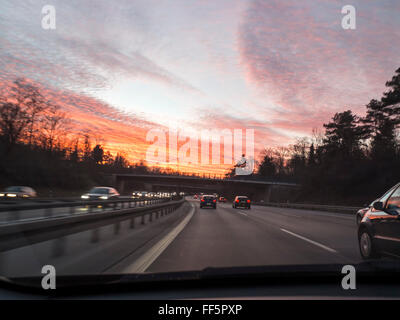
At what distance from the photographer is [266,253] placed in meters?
8.23

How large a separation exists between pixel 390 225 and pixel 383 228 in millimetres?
262

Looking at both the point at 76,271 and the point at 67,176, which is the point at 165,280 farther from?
the point at 67,176

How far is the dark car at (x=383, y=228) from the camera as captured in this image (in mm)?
5961

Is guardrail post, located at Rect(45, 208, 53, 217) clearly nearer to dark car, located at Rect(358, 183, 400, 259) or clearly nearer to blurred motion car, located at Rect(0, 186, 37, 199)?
dark car, located at Rect(358, 183, 400, 259)

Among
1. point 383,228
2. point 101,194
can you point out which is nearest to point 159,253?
point 383,228

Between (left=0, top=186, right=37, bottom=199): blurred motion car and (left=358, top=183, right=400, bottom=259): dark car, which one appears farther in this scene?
(left=0, top=186, right=37, bottom=199): blurred motion car

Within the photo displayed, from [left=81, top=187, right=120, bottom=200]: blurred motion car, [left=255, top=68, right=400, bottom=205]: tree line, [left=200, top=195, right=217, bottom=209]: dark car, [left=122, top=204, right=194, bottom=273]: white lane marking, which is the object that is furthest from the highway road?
[left=255, top=68, right=400, bottom=205]: tree line

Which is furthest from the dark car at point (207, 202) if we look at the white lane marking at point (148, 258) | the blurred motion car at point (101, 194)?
the white lane marking at point (148, 258)

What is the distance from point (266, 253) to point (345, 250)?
91.0 inches

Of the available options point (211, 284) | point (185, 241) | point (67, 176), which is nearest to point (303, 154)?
point (67, 176)

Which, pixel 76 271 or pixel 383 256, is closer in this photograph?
pixel 76 271

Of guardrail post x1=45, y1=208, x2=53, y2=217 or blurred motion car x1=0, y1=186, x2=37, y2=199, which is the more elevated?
guardrail post x1=45, y1=208, x2=53, y2=217

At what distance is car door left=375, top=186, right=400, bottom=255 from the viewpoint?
5879mm

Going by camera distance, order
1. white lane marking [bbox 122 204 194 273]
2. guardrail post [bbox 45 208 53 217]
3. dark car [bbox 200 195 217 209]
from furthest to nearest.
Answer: dark car [bbox 200 195 217 209] < guardrail post [bbox 45 208 53 217] < white lane marking [bbox 122 204 194 273]
